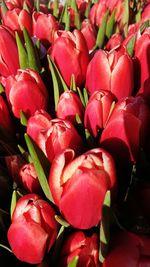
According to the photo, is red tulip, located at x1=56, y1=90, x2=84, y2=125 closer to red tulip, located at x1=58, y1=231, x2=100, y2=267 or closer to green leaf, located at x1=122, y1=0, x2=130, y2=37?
red tulip, located at x1=58, y1=231, x2=100, y2=267

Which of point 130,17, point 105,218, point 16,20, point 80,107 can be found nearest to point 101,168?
point 105,218

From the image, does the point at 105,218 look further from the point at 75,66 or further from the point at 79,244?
the point at 75,66

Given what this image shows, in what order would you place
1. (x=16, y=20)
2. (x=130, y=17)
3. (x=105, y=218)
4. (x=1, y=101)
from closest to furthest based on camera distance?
(x=105, y=218)
(x=1, y=101)
(x=16, y=20)
(x=130, y=17)

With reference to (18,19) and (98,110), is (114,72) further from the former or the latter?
(18,19)

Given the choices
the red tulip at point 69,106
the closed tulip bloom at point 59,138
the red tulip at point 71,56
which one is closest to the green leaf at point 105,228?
the closed tulip bloom at point 59,138

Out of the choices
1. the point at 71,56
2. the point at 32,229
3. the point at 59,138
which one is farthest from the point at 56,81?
the point at 32,229

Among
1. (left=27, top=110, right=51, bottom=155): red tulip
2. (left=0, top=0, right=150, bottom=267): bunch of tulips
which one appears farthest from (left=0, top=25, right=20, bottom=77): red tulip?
(left=27, top=110, right=51, bottom=155): red tulip

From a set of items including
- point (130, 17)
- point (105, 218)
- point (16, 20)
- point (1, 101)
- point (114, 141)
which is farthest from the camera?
point (130, 17)

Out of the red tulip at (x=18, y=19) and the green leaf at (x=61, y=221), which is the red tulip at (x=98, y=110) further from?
the red tulip at (x=18, y=19)
